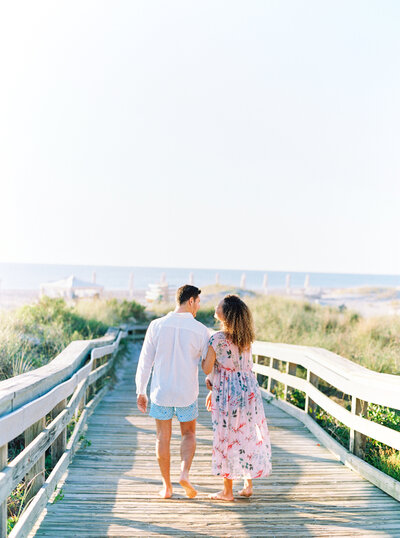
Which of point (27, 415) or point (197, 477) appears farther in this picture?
point (197, 477)

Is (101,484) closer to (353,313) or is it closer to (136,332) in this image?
(136,332)

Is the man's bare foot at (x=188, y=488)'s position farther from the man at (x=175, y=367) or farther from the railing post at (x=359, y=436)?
the railing post at (x=359, y=436)

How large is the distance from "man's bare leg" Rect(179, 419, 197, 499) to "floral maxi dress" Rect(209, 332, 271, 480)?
185 millimetres

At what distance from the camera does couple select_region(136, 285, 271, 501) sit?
13.6 ft

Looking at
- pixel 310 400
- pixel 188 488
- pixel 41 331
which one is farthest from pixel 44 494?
pixel 41 331

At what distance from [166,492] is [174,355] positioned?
1.12m

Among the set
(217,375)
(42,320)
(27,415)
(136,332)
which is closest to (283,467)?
(217,375)

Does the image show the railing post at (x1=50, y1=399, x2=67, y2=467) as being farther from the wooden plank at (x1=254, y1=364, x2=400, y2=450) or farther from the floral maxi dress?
the wooden plank at (x1=254, y1=364, x2=400, y2=450)

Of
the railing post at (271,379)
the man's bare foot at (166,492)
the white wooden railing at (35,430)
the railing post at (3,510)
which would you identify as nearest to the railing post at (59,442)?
the white wooden railing at (35,430)

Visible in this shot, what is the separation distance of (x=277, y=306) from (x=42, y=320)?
7437 mm

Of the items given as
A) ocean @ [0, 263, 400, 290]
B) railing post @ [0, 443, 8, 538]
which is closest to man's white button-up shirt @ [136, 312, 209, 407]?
railing post @ [0, 443, 8, 538]

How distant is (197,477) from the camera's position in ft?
15.9

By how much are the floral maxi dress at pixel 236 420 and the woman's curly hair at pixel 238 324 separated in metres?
0.06

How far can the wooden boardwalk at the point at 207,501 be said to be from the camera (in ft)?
12.1
